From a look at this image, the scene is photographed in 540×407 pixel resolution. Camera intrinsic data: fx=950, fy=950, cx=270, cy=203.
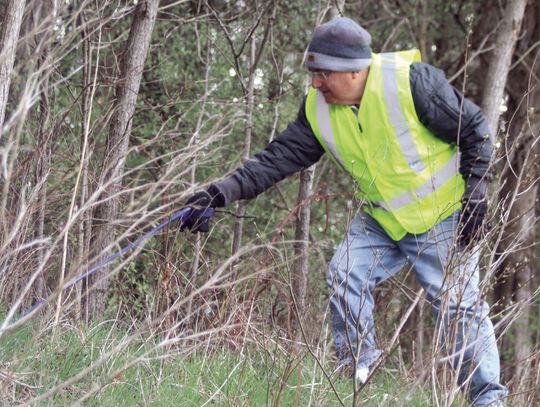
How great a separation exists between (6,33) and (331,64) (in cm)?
160

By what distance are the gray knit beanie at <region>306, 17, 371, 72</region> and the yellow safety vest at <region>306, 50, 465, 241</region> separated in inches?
4.2

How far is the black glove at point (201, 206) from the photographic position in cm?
454

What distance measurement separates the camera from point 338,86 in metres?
4.74

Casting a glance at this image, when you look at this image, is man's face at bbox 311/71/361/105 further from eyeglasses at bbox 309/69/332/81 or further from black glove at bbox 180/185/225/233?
black glove at bbox 180/185/225/233

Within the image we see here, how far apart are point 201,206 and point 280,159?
63cm

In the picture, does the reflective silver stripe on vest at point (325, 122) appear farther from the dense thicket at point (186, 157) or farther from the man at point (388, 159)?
the dense thicket at point (186, 157)

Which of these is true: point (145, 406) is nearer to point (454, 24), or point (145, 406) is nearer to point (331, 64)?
→ point (331, 64)

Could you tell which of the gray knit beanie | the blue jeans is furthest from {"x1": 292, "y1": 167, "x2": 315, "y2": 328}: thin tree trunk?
the gray knit beanie

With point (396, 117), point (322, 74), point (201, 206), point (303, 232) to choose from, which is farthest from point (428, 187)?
point (303, 232)

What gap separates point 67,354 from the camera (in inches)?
147

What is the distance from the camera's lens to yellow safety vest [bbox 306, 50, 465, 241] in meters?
4.62

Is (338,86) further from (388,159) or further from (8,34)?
(8,34)

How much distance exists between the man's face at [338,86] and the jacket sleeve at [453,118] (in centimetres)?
31

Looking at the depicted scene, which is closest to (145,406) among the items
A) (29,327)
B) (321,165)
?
(29,327)
